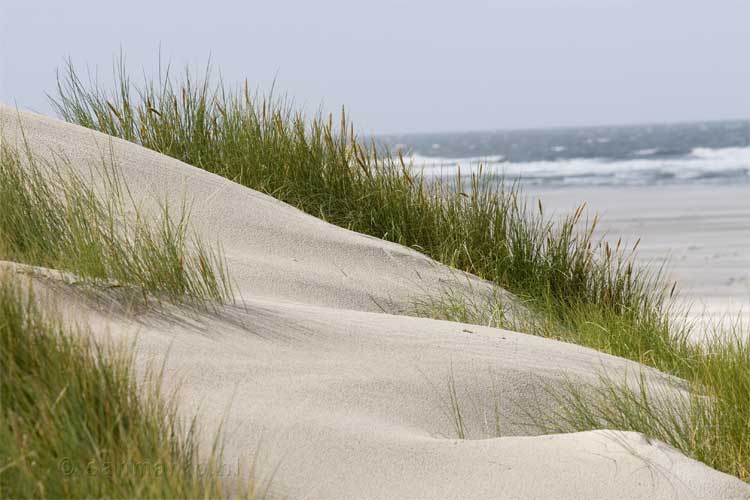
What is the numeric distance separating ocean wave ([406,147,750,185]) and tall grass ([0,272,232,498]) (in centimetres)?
1765

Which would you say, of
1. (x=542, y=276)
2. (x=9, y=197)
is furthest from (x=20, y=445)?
(x=542, y=276)

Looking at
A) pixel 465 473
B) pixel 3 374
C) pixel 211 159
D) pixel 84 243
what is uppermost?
pixel 211 159

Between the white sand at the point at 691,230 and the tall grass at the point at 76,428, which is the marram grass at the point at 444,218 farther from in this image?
the tall grass at the point at 76,428

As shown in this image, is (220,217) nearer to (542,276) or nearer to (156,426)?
(542,276)

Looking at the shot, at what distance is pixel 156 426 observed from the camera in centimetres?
183

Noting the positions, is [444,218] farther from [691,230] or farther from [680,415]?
[691,230]

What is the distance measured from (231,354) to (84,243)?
571mm

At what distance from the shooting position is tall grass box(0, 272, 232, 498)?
162 centimetres

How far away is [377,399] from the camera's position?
2531mm

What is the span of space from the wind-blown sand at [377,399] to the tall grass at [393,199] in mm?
1303

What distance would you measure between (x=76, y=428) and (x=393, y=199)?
3.49 metres

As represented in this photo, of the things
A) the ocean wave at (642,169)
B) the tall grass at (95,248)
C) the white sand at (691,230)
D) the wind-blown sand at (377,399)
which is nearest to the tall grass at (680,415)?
the wind-blown sand at (377,399)

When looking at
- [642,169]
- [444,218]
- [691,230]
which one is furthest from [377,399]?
[642,169]

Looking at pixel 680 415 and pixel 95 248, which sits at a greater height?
pixel 95 248
